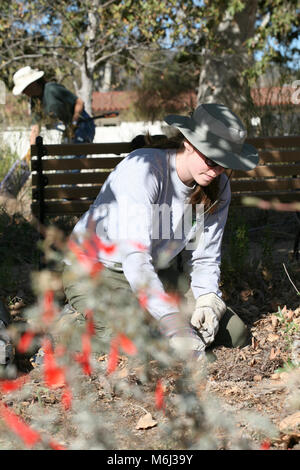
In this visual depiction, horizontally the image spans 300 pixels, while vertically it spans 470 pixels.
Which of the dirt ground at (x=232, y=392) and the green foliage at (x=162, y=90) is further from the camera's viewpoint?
the green foliage at (x=162, y=90)

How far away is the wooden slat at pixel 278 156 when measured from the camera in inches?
196

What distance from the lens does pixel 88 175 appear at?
4.80 meters

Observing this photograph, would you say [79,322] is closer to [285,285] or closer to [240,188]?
[285,285]

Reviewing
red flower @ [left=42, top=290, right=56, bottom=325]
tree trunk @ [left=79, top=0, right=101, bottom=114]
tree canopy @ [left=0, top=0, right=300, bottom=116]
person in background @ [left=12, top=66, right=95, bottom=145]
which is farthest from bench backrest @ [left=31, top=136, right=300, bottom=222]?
tree trunk @ [left=79, top=0, right=101, bottom=114]

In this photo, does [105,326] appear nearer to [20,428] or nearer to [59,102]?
[20,428]

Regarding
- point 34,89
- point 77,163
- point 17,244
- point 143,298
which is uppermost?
point 34,89

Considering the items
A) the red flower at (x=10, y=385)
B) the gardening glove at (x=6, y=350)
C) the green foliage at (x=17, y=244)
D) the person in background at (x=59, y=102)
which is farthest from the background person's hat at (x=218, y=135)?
the person in background at (x=59, y=102)

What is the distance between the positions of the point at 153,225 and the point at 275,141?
2.36 m

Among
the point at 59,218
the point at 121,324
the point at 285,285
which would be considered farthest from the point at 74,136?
the point at 121,324

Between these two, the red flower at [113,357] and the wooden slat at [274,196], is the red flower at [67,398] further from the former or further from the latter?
the wooden slat at [274,196]

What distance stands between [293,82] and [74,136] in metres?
2.92

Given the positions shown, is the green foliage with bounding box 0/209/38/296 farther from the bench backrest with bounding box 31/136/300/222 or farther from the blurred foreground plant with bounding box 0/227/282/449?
the blurred foreground plant with bounding box 0/227/282/449

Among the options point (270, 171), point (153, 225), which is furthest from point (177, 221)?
point (270, 171)

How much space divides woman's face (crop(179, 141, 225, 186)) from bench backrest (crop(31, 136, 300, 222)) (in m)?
1.84
